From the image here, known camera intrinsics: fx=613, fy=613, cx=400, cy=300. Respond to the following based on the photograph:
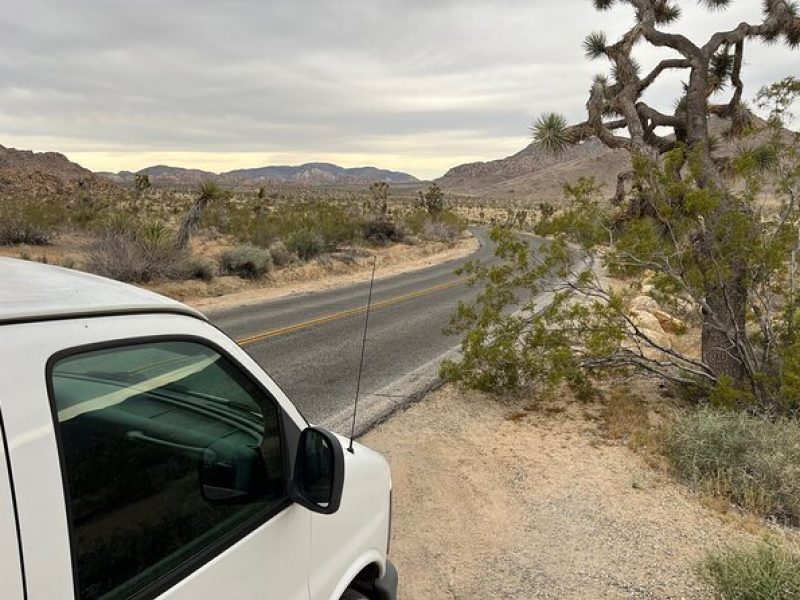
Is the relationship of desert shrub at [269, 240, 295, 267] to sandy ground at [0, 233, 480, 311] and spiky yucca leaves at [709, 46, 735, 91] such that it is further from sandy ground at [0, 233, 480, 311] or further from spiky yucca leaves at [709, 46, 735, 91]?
spiky yucca leaves at [709, 46, 735, 91]

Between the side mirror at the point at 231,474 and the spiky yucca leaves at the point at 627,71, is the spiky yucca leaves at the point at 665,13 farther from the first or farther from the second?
the side mirror at the point at 231,474

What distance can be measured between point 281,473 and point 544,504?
12.1 feet

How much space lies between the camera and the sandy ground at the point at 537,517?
406 centimetres

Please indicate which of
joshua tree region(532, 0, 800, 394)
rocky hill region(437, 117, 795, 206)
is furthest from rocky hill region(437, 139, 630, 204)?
joshua tree region(532, 0, 800, 394)

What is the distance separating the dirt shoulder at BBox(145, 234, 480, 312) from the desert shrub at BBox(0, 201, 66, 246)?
9.66 m

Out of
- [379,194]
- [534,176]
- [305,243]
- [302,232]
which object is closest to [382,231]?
[379,194]

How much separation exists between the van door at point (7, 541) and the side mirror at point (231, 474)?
63 centimetres

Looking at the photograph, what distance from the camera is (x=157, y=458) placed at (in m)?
1.66

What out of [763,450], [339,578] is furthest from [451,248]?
[339,578]

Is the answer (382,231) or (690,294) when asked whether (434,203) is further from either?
(690,294)

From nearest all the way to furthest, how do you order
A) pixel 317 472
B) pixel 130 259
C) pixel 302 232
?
pixel 317 472 < pixel 130 259 < pixel 302 232

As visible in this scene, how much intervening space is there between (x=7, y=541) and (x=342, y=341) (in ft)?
31.2

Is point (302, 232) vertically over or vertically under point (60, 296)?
under

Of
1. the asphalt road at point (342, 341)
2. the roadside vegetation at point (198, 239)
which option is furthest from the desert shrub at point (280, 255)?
the asphalt road at point (342, 341)
